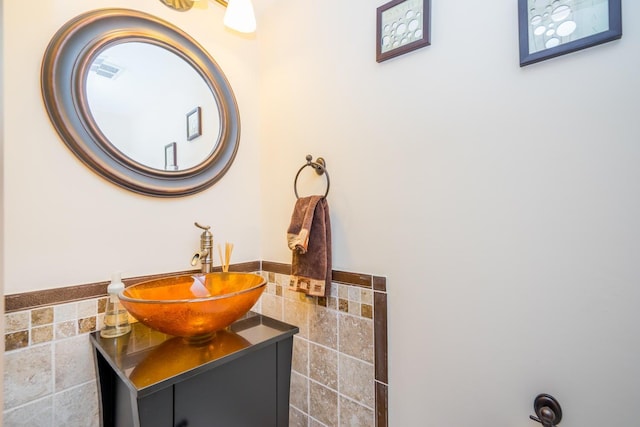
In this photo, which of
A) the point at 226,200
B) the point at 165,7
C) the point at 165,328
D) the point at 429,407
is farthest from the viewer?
the point at 226,200

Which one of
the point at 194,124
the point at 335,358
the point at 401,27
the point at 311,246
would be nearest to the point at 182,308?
the point at 311,246

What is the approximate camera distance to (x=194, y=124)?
49.3 inches

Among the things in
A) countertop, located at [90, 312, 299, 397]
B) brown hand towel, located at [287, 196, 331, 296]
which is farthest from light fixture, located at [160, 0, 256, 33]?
countertop, located at [90, 312, 299, 397]

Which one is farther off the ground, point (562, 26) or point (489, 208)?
point (562, 26)

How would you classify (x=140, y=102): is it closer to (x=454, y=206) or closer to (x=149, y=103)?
(x=149, y=103)

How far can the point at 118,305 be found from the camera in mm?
976

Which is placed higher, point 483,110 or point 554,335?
point 483,110

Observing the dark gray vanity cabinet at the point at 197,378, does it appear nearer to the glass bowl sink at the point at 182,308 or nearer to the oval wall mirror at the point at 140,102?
the glass bowl sink at the point at 182,308

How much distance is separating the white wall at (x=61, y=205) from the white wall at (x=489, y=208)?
664 millimetres

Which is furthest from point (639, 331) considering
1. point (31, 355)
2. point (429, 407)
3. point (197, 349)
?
point (31, 355)

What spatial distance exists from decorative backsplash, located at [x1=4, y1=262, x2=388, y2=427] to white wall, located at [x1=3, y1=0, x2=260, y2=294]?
0.09 meters

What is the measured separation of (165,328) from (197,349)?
119 millimetres

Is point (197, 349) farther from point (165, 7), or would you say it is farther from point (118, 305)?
point (165, 7)

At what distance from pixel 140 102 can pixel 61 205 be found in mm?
467
